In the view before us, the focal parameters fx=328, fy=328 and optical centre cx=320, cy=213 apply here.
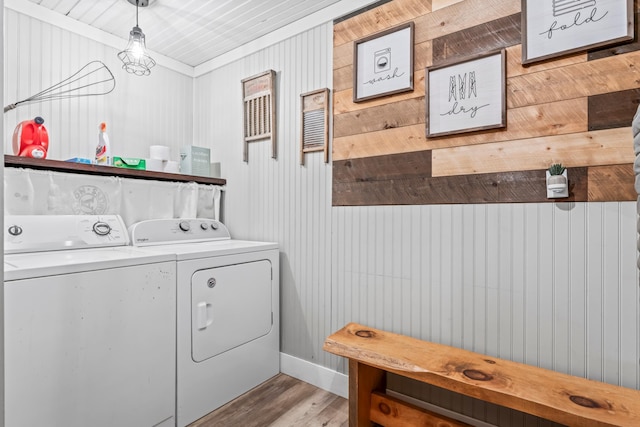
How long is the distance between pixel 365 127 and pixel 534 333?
132cm

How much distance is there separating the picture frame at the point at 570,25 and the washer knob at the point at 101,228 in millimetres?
2350

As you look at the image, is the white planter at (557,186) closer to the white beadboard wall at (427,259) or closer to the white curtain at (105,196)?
the white beadboard wall at (427,259)

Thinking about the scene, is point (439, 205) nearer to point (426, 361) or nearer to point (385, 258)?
point (385, 258)

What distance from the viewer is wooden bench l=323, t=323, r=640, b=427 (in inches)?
43.2

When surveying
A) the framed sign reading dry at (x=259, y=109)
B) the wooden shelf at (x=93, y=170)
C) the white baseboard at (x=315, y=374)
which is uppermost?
the framed sign reading dry at (x=259, y=109)

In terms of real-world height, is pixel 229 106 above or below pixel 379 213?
above

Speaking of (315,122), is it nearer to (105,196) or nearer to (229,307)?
(229,307)

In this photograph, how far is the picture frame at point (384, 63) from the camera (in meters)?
1.75

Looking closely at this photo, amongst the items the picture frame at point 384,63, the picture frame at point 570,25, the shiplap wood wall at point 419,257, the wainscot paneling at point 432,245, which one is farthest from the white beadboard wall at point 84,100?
the picture frame at point 570,25

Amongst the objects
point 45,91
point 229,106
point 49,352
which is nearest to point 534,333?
point 49,352

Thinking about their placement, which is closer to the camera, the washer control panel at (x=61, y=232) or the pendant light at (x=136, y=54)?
the washer control panel at (x=61, y=232)

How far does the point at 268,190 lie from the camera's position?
2393 millimetres

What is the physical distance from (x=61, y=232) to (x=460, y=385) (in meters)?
2.07

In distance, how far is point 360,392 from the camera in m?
1.59
